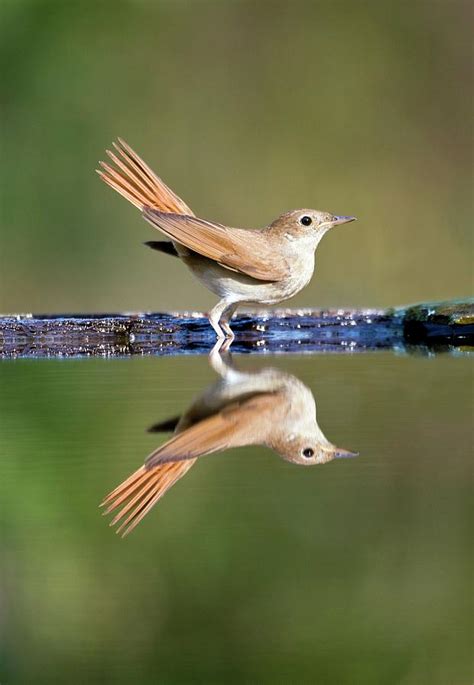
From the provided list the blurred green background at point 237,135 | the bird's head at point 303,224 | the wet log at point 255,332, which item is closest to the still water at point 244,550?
the wet log at point 255,332

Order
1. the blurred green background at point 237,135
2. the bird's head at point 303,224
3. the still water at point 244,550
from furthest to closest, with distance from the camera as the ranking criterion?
the blurred green background at point 237,135 < the bird's head at point 303,224 < the still water at point 244,550

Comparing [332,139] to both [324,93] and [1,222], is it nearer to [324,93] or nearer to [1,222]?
[324,93]

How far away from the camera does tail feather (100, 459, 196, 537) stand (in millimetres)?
2102

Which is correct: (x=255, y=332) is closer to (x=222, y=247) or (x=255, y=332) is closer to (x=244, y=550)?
(x=222, y=247)

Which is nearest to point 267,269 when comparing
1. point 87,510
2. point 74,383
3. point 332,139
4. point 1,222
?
point 74,383

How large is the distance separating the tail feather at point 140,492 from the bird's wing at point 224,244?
2.93 meters

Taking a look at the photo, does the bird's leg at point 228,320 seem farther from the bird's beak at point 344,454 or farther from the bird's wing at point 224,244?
the bird's beak at point 344,454

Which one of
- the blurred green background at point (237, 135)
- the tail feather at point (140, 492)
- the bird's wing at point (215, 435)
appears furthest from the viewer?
the blurred green background at point (237, 135)

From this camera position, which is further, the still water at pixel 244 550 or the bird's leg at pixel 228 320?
the bird's leg at pixel 228 320

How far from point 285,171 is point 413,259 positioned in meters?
1.43

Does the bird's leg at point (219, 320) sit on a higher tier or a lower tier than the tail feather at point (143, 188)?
lower

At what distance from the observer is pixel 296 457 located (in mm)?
2523

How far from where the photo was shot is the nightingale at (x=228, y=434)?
2.21m

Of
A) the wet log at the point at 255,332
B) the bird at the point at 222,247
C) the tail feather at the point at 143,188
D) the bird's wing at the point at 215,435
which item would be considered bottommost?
the bird's wing at the point at 215,435
